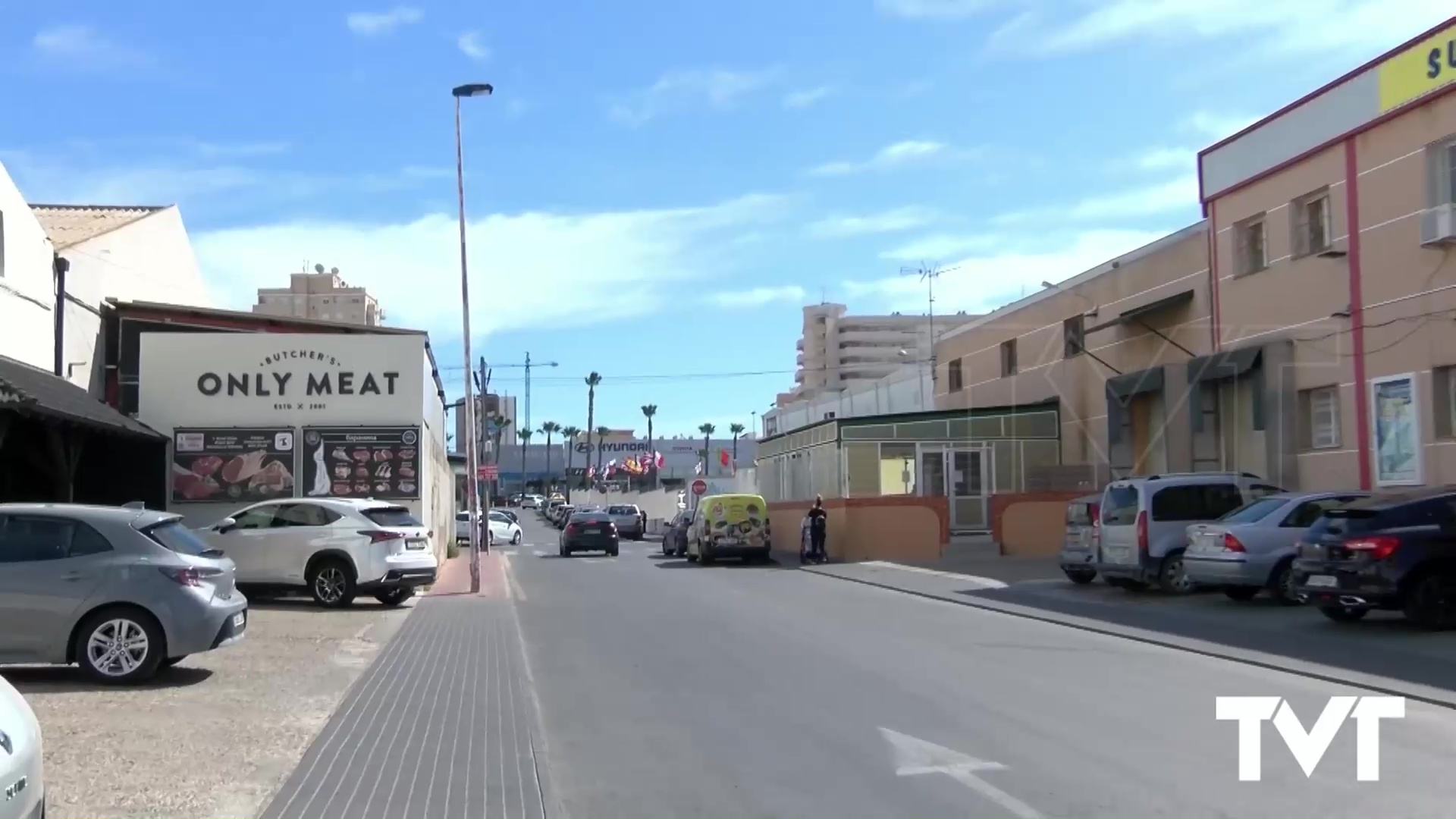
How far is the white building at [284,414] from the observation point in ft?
86.1

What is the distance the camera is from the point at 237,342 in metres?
26.6

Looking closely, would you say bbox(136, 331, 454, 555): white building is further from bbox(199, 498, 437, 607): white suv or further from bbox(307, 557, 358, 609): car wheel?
bbox(307, 557, 358, 609): car wheel

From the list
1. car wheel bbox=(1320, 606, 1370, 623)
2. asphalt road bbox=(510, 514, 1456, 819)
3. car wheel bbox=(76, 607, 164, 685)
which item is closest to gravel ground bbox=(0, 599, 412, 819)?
car wheel bbox=(76, 607, 164, 685)

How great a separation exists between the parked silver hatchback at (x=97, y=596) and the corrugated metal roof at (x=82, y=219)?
682 inches

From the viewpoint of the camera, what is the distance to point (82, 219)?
3344cm

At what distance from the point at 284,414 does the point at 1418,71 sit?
20.7 metres

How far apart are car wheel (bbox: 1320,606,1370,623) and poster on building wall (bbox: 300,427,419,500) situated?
16.8 m

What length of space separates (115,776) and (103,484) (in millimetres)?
19493

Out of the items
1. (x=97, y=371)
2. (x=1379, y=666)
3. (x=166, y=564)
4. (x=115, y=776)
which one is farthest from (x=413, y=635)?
(x=97, y=371)

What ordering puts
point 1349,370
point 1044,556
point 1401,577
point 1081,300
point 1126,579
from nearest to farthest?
point 1401,577, point 1126,579, point 1349,370, point 1044,556, point 1081,300

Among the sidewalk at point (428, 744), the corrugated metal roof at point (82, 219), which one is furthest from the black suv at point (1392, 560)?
the corrugated metal roof at point (82, 219)

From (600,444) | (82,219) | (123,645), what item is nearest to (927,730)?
(123,645)

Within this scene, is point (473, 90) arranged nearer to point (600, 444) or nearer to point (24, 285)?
point (24, 285)

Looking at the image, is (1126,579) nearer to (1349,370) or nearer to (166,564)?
(1349,370)
